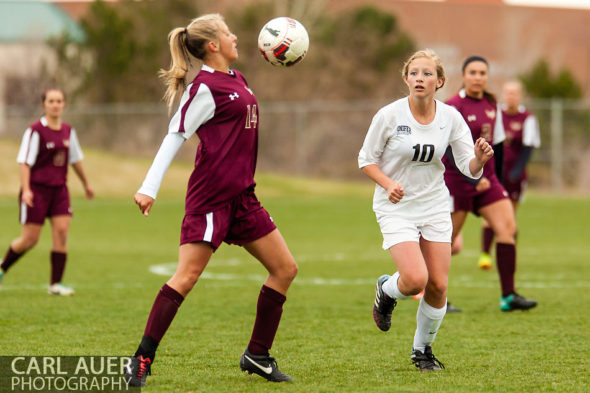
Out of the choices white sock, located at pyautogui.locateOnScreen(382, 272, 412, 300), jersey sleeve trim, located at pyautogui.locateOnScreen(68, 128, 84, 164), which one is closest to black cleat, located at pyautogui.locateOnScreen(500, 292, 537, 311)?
white sock, located at pyautogui.locateOnScreen(382, 272, 412, 300)

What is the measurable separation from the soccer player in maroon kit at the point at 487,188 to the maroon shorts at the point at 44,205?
13.2ft

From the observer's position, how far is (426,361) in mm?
5816

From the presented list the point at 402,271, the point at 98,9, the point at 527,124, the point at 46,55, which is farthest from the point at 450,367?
the point at 46,55

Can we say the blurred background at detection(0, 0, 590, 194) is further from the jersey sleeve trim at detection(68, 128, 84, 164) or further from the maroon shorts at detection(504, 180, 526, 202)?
the jersey sleeve trim at detection(68, 128, 84, 164)

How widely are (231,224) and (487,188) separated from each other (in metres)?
3.66

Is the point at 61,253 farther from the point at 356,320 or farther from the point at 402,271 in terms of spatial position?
the point at 402,271

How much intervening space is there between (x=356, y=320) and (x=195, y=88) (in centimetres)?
335

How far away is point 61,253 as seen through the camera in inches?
380

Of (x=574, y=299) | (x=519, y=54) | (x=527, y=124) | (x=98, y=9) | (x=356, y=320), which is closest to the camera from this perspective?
(x=356, y=320)

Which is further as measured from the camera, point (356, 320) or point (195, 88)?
point (356, 320)

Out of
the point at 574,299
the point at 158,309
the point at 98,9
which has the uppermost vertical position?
the point at 98,9

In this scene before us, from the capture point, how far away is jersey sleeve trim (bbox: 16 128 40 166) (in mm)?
9453

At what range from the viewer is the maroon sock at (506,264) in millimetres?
8393

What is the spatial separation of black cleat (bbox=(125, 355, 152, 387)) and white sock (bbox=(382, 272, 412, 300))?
1646 millimetres
